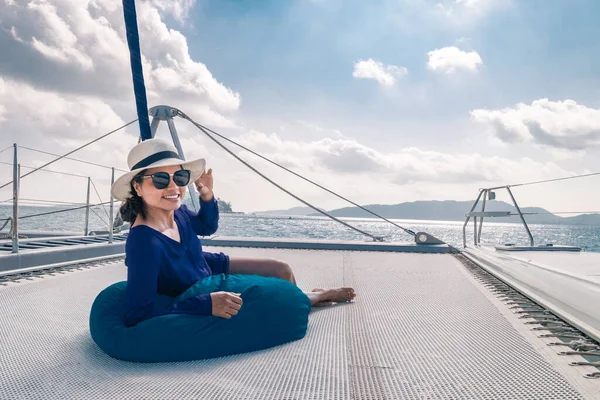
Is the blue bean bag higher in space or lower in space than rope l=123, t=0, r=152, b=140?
lower

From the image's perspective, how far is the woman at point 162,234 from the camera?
1517mm

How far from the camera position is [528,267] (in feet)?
9.09

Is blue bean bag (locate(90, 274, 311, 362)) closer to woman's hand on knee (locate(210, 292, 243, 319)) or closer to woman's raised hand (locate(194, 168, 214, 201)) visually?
woman's hand on knee (locate(210, 292, 243, 319))

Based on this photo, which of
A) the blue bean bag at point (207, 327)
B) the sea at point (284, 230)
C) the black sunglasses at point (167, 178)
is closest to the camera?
the blue bean bag at point (207, 327)

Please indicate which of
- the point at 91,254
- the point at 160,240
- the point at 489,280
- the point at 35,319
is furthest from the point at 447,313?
the point at 91,254

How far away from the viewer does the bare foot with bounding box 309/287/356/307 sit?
2.20 meters

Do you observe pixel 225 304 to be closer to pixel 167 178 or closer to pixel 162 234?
pixel 162 234

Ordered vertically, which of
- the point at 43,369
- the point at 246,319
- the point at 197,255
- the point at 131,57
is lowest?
the point at 43,369

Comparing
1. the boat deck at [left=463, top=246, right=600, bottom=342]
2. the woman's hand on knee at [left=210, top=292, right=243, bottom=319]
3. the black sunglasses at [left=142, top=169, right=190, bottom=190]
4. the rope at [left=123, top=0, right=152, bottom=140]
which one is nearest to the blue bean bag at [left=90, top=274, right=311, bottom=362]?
the woman's hand on knee at [left=210, top=292, right=243, bottom=319]

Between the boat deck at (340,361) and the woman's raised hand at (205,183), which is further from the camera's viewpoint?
the woman's raised hand at (205,183)

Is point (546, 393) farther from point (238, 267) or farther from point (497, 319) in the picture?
point (238, 267)

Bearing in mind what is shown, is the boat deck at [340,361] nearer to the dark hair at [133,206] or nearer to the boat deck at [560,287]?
the boat deck at [560,287]

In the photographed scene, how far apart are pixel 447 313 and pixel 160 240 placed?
1341 millimetres

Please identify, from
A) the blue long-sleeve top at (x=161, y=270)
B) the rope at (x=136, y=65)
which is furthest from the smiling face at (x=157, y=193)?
the rope at (x=136, y=65)
